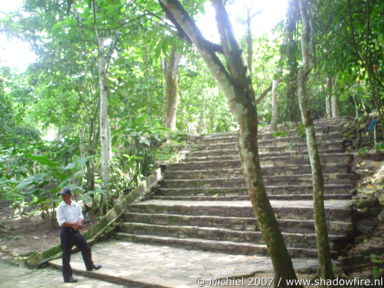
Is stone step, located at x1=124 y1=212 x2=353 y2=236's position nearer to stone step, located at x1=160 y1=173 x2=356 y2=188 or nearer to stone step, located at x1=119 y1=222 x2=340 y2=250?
stone step, located at x1=119 y1=222 x2=340 y2=250

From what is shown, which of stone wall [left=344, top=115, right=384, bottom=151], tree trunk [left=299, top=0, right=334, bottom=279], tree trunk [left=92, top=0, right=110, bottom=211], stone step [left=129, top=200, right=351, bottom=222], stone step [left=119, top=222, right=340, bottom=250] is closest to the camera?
tree trunk [left=299, top=0, right=334, bottom=279]

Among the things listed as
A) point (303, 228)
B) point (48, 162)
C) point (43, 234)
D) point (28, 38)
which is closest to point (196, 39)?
point (303, 228)

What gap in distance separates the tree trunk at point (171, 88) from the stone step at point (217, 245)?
564 cm

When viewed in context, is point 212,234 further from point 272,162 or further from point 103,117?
point 103,117

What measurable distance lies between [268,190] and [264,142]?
237cm

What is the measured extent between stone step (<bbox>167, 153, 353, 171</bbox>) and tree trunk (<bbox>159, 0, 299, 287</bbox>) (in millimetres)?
4251

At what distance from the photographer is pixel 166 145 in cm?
1039

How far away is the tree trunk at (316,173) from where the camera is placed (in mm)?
3395

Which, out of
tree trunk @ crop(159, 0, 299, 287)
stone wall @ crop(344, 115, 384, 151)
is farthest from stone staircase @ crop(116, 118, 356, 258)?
tree trunk @ crop(159, 0, 299, 287)

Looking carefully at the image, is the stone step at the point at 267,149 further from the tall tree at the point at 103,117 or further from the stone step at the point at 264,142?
the tall tree at the point at 103,117

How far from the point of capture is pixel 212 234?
569cm

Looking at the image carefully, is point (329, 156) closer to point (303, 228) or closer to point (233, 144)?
point (303, 228)

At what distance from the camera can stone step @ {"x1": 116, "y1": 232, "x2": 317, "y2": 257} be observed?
461cm

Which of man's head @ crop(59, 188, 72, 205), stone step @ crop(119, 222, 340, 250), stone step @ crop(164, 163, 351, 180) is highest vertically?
man's head @ crop(59, 188, 72, 205)
